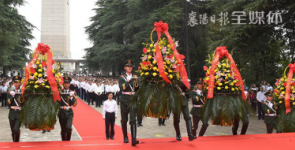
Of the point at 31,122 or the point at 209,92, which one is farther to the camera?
the point at 209,92

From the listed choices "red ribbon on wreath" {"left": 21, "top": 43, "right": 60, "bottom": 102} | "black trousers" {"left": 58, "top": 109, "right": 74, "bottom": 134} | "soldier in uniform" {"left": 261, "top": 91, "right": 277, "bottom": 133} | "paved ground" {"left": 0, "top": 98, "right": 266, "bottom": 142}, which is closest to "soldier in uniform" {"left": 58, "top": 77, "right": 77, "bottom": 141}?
"black trousers" {"left": 58, "top": 109, "right": 74, "bottom": 134}

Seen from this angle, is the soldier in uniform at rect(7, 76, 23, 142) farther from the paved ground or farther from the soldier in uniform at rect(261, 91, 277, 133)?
the soldier in uniform at rect(261, 91, 277, 133)

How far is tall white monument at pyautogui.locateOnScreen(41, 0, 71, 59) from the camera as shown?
184 feet

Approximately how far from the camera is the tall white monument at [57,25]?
5612 cm

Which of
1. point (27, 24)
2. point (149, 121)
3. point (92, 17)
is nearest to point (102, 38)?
point (92, 17)

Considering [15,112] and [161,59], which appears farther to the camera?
[15,112]

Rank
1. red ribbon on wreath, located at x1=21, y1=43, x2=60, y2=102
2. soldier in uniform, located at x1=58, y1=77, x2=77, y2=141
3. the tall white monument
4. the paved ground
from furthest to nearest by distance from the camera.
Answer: the tall white monument < the paved ground < soldier in uniform, located at x1=58, y1=77, x2=77, y2=141 < red ribbon on wreath, located at x1=21, y1=43, x2=60, y2=102

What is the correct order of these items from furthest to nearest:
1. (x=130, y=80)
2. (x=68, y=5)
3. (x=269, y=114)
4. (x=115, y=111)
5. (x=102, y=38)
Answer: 1. (x=68, y=5)
2. (x=102, y=38)
3. (x=115, y=111)
4. (x=269, y=114)
5. (x=130, y=80)

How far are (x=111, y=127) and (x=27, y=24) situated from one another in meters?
26.8

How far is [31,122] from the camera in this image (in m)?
6.20

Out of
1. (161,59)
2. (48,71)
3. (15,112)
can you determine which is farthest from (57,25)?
(161,59)

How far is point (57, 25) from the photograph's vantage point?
189ft

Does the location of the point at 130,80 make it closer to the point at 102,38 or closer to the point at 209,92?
the point at 209,92

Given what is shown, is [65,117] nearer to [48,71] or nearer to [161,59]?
[48,71]
